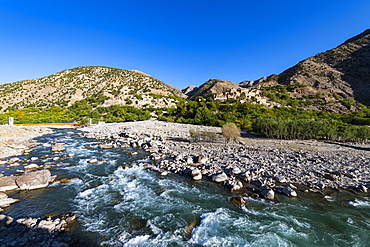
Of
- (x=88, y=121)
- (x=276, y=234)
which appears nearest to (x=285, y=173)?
(x=276, y=234)

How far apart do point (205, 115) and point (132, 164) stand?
107 ft

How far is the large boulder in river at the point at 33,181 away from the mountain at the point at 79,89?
6083 centimetres

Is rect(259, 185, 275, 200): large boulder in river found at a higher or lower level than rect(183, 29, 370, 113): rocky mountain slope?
lower

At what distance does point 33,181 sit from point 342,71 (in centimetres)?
12061

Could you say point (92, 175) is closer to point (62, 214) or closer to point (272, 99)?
point (62, 214)

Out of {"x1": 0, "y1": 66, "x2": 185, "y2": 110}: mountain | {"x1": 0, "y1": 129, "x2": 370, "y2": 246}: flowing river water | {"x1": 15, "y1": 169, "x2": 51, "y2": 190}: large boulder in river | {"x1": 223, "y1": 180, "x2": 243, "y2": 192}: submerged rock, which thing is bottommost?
{"x1": 0, "y1": 129, "x2": 370, "y2": 246}: flowing river water

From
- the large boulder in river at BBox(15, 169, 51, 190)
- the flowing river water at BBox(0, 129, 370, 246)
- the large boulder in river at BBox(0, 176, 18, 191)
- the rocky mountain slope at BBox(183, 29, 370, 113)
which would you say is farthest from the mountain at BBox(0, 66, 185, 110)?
the flowing river water at BBox(0, 129, 370, 246)

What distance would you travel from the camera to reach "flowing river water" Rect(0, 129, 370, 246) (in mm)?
4953

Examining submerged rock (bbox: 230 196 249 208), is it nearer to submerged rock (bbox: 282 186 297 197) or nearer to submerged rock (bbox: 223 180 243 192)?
submerged rock (bbox: 223 180 243 192)

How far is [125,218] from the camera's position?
19.1ft

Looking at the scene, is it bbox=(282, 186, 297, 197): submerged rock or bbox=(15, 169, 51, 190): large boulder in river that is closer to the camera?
bbox=(282, 186, 297, 197): submerged rock

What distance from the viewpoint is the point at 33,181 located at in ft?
25.7

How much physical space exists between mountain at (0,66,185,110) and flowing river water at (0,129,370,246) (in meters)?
62.5

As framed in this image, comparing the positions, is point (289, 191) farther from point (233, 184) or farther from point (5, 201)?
point (5, 201)
